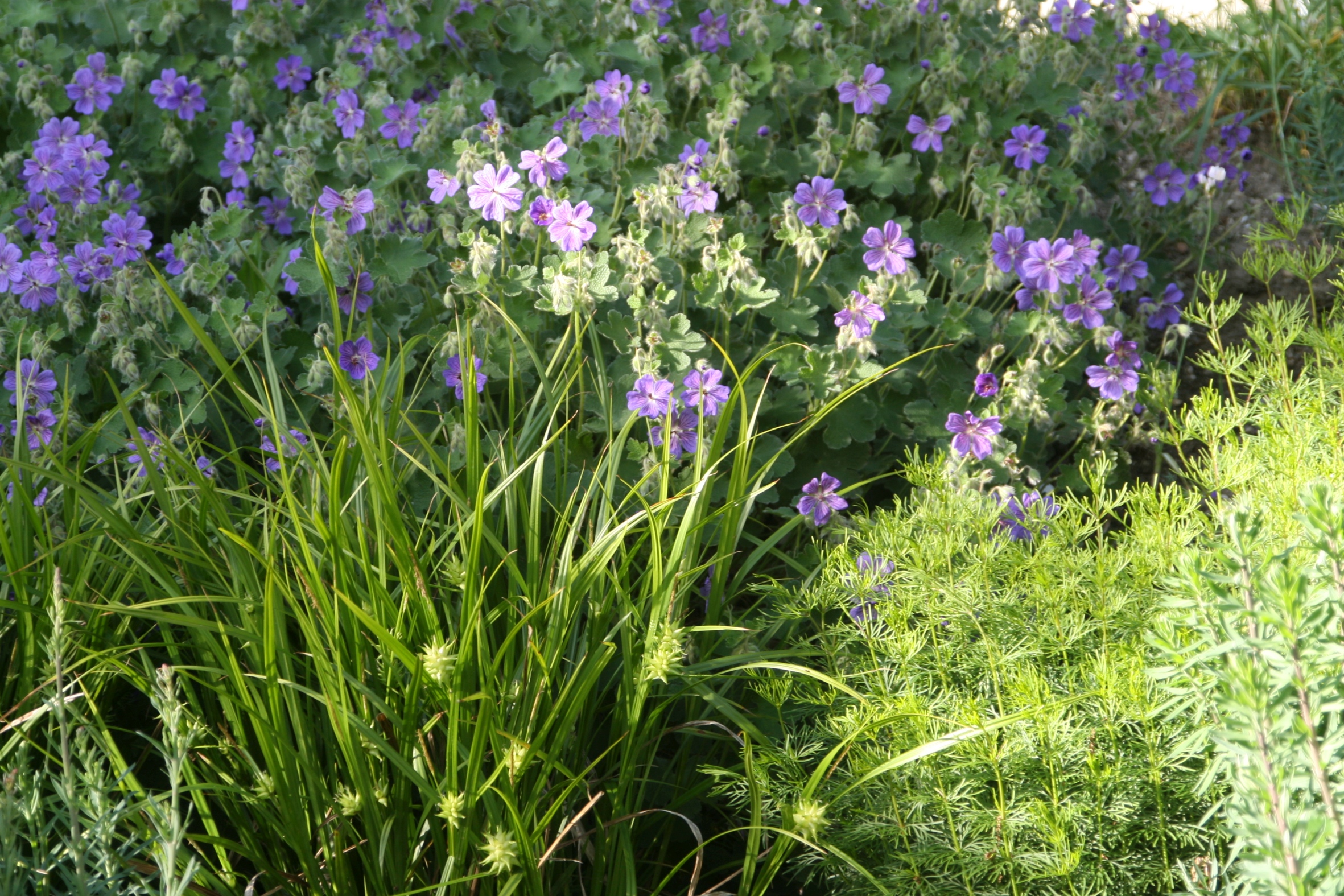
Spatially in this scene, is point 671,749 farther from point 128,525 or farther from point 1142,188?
point 1142,188

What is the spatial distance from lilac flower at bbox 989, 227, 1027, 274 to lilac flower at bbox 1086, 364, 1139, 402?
27 centimetres

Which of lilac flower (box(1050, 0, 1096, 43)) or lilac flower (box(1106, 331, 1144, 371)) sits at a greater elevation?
lilac flower (box(1050, 0, 1096, 43))

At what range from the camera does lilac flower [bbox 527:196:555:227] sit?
2.23 metres

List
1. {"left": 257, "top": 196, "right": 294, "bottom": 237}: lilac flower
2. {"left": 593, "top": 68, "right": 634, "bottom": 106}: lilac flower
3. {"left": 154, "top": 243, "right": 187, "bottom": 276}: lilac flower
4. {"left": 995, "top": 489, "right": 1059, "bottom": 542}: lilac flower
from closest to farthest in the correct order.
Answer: {"left": 995, "top": 489, "right": 1059, "bottom": 542}: lilac flower
{"left": 154, "top": 243, "right": 187, "bottom": 276}: lilac flower
{"left": 593, "top": 68, "right": 634, "bottom": 106}: lilac flower
{"left": 257, "top": 196, "right": 294, "bottom": 237}: lilac flower

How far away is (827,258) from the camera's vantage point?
9.09 feet

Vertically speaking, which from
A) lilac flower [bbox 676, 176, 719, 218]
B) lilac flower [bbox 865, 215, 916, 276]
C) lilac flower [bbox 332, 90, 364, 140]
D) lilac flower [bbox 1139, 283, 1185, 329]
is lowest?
lilac flower [bbox 1139, 283, 1185, 329]

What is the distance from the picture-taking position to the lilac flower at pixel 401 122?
2.79m

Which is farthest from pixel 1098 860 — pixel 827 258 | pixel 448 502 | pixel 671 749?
pixel 827 258

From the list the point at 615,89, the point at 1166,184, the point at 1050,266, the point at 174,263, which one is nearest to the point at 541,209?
the point at 615,89

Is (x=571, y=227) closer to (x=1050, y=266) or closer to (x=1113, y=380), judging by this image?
(x=1050, y=266)

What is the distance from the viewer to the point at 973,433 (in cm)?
231

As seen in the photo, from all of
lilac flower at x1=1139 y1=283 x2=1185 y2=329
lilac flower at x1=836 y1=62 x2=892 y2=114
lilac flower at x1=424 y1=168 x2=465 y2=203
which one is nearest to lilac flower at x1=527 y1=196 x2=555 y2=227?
lilac flower at x1=424 y1=168 x2=465 y2=203

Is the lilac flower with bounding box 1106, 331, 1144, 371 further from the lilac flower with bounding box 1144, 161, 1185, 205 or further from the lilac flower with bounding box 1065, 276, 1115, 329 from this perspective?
the lilac flower with bounding box 1144, 161, 1185, 205

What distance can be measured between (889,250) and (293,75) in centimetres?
174
